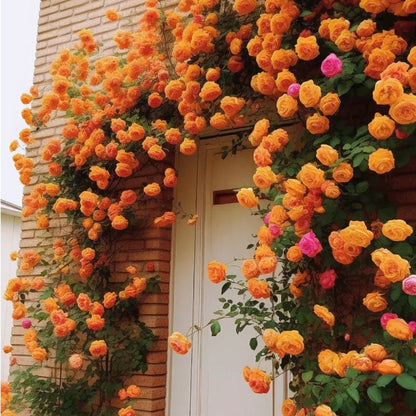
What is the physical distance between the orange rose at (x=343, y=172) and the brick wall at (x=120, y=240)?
60.8 inches

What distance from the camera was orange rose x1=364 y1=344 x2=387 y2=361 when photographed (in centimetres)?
193

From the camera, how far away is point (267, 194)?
8.34 feet

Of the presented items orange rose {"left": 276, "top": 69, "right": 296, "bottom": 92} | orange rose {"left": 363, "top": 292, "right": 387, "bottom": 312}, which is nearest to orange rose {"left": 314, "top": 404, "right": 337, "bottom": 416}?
orange rose {"left": 363, "top": 292, "right": 387, "bottom": 312}

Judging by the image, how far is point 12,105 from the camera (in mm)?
5984

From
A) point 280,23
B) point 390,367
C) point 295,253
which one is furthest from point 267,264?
point 280,23

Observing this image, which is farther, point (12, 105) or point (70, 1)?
point (12, 105)

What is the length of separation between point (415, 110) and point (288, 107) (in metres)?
0.59

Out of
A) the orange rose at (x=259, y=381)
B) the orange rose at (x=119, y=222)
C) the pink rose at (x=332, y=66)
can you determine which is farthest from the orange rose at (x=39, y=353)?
the pink rose at (x=332, y=66)

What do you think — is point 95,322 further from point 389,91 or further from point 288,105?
point 389,91

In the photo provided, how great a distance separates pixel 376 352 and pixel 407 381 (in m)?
0.16

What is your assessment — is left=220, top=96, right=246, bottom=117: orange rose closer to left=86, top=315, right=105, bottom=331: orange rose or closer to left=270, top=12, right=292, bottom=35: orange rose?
left=270, top=12, right=292, bottom=35: orange rose

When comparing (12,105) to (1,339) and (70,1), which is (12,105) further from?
(1,339)

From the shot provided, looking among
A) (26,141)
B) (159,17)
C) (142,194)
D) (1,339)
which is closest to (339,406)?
(142,194)

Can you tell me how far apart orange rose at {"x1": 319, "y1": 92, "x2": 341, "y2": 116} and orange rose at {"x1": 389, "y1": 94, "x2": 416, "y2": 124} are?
1.08 ft
